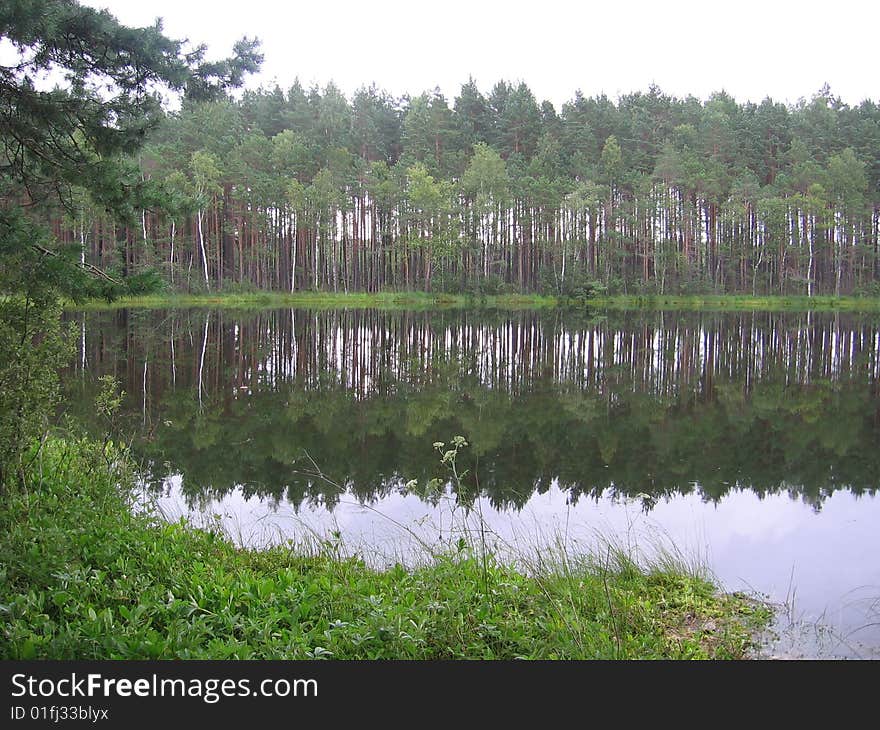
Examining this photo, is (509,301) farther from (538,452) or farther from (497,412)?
(538,452)

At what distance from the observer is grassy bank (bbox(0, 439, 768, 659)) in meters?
4.15

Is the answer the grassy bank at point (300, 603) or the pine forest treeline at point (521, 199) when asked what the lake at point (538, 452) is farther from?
the pine forest treeline at point (521, 199)

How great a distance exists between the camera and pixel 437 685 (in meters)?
3.74

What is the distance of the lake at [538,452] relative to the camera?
686 centimetres

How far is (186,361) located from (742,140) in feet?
206

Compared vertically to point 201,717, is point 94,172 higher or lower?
higher

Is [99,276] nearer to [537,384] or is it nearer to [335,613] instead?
[335,613]

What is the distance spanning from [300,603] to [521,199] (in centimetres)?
5715

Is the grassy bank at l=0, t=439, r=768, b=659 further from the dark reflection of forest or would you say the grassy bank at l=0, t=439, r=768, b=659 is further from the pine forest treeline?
the pine forest treeline

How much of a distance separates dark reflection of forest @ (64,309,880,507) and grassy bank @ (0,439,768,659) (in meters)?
2.61

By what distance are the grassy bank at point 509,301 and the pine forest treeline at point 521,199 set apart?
5.04 feet

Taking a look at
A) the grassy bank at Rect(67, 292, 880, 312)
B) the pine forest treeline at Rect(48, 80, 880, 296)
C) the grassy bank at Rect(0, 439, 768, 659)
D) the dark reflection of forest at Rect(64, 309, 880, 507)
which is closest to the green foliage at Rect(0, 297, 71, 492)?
the grassy bank at Rect(0, 439, 768, 659)

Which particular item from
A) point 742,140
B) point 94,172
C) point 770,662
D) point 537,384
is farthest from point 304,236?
point 770,662

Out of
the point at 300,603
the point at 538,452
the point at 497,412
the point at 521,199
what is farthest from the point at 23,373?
the point at 521,199
